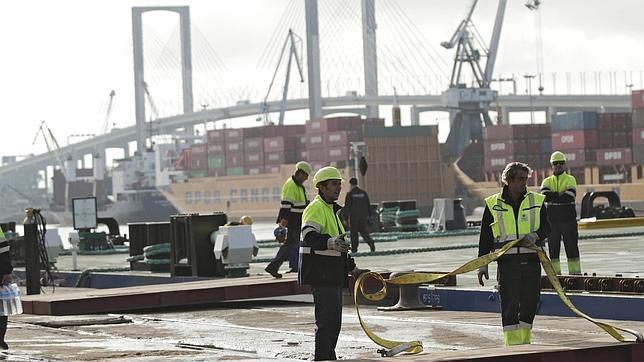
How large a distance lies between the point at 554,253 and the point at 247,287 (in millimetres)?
4156

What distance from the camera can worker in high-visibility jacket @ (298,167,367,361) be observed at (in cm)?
1023

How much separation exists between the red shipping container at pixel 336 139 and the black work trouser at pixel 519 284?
409ft

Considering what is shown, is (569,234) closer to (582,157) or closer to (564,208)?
(564,208)

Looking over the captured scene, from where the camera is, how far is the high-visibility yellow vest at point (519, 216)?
396 inches

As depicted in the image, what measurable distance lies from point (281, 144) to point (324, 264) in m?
134

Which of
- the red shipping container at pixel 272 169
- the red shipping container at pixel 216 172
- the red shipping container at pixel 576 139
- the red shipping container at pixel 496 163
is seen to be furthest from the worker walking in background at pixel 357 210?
the red shipping container at pixel 216 172

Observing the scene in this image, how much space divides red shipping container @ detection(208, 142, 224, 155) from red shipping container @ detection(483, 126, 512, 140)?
40.4 metres

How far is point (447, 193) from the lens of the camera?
128 m

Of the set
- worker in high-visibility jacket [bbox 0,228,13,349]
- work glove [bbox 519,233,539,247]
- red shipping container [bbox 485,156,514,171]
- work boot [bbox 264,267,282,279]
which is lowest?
work boot [bbox 264,267,282,279]

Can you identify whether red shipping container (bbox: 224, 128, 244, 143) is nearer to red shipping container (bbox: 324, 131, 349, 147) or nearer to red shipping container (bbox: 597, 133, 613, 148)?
red shipping container (bbox: 324, 131, 349, 147)

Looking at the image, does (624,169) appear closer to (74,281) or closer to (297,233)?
(74,281)

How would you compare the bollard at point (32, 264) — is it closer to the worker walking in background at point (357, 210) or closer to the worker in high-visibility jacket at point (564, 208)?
the worker in high-visibility jacket at point (564, 208)

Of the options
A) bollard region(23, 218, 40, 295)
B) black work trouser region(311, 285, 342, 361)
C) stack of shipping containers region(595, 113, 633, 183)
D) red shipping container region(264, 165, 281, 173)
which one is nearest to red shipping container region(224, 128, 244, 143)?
red shipping container region(264, 165, 281, 173)

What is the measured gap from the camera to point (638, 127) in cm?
10325
